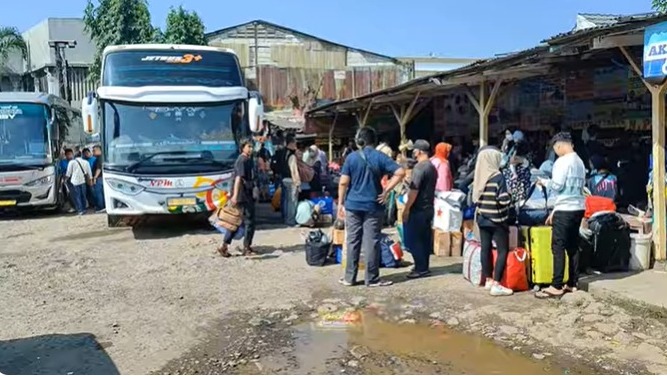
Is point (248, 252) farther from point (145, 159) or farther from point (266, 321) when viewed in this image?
point (266, 321)

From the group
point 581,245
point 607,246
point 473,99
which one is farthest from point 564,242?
point 473,99

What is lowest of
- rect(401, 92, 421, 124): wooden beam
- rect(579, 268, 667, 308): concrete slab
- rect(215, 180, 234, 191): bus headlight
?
rect(579, 268, 667, 308): concrete slab

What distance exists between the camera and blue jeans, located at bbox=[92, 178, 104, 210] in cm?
1703

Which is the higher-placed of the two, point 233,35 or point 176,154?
point 233,35

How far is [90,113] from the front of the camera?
36.9ft

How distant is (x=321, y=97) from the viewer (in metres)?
28.5

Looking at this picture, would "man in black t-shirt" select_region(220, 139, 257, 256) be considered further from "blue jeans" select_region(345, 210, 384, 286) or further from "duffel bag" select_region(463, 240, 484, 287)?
"duffel bag" select_region(463, 240, 484, 287)

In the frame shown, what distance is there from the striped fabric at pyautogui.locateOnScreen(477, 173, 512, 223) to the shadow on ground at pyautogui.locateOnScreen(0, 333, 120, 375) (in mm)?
3967

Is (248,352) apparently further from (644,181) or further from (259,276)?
(644,181)

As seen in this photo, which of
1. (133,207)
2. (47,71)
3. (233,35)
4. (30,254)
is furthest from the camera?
(47,71)

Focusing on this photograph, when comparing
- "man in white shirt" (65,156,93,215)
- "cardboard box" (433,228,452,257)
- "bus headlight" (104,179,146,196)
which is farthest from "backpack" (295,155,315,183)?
"man in white shirt" (65,156,93,215)

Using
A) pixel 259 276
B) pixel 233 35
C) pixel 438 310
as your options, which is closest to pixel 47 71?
pixel 233 35

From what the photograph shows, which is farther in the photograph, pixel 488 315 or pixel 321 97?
pixel 321 97

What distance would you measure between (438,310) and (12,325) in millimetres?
4241
